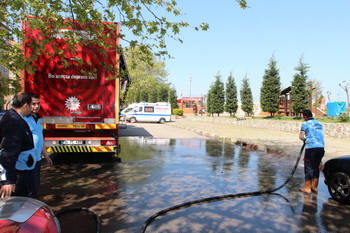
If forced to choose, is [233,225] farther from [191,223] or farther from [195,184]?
[195,184]

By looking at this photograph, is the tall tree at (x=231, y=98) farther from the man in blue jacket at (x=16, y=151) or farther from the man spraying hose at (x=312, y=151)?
the man in blue jacket at (x=16, y=151)

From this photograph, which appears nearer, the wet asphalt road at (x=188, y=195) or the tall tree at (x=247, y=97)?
the wet asphalt road at (x=188, y=195)

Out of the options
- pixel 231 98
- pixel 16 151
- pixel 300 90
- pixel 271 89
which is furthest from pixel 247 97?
pixel 16 151

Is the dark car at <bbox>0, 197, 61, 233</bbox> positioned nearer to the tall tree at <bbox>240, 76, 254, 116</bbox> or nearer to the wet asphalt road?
the wet asphalt road

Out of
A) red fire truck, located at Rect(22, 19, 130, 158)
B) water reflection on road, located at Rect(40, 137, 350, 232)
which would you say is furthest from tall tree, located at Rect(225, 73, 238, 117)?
red fire truck, located at Rect(22, 19, 130, 158)

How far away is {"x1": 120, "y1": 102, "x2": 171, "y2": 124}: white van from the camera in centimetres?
3538

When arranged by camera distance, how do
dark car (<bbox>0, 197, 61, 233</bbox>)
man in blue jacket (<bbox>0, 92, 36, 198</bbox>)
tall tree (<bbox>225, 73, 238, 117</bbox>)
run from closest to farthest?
dark car (<bbox>0, 197, 61, 233</bbox>) → man in blue jacket (<bbox>0, 92, 36, 198</bbox>) → tall tree (<bbox>225, 73, 238, 117</bbox>)

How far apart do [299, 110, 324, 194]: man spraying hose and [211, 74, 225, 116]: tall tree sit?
36.2 m

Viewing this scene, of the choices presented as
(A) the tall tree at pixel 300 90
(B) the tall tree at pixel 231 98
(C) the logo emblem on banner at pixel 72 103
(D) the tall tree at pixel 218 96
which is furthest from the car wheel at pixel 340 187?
(D) the tall tree at pixel 218 96

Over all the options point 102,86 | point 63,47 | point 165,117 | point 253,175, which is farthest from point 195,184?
point 165,117

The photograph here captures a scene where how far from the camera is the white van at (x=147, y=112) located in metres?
35.4

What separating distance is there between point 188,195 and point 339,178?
2773 millimetres

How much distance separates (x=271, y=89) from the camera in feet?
99.1

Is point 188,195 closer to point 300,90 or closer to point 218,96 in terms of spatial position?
point 300,90
